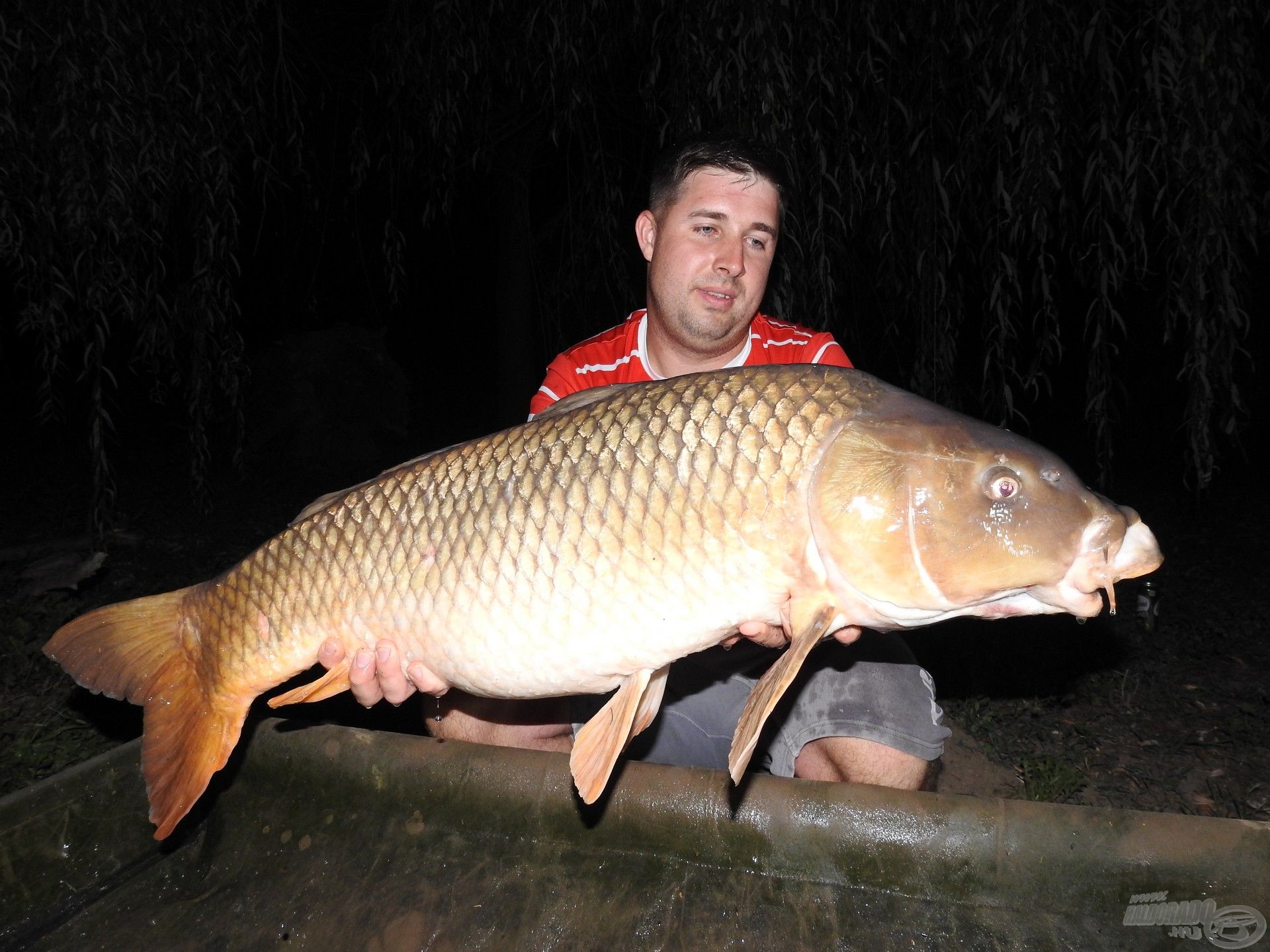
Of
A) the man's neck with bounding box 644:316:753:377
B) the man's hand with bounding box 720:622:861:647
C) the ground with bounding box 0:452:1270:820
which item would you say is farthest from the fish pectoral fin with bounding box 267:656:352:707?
the ground with bounding box 0:452:1270:820

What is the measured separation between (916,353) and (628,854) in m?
1.58

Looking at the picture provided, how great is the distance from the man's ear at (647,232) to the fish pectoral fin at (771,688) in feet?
3.95

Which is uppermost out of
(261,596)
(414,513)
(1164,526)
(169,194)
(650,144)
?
(650,144)

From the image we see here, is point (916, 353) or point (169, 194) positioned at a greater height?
point (169, 194)

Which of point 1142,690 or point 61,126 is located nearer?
point 61,126

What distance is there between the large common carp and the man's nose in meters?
0.71

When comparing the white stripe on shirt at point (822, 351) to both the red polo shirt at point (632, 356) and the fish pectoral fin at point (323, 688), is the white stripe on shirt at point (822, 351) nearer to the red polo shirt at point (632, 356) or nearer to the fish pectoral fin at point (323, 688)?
the red polo shirt at point (632, 356)

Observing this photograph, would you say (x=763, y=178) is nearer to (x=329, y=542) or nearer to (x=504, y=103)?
(x=329, y=542)

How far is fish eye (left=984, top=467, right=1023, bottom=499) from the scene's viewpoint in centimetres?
118

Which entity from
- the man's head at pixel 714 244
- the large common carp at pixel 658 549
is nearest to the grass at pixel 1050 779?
the large common carp at pixel 658 549

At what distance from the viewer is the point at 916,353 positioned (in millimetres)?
2467

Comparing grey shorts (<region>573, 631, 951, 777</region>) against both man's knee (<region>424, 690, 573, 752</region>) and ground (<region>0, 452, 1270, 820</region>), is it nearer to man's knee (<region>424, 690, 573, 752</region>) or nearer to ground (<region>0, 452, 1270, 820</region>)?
man's knee (<region>424, 690, 573, 752</region>)

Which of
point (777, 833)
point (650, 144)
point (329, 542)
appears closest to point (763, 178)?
point (329, 542)

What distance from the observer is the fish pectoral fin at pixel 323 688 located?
4.90 ft
